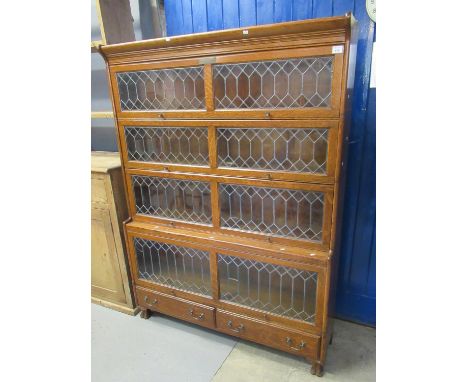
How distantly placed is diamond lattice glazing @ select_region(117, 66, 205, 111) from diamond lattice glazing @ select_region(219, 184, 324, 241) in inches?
19.5

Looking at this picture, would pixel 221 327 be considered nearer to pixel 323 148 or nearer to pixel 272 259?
pixel 272 259

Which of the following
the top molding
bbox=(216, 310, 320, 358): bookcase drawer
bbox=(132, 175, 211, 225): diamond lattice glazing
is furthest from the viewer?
bbox=(132, 175, 211, 225): diamond lattice glazing

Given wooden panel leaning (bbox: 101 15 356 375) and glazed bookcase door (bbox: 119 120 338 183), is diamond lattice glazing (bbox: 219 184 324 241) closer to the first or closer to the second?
wooden panel leaning (bbox: 101 15 356 375)

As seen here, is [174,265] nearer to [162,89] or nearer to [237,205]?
[237,205]

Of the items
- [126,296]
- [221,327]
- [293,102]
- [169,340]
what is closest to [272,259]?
[221,327]

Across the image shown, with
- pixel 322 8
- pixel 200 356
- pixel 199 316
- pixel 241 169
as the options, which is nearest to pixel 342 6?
pixel 322 8

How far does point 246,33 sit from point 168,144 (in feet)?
2.40

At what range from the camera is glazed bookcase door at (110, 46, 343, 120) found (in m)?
1.30

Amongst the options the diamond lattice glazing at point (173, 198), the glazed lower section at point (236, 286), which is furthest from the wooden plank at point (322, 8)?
the glazed lower section at point (236, 286)

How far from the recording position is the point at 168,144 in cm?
173

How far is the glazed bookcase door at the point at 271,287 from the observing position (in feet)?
5.09

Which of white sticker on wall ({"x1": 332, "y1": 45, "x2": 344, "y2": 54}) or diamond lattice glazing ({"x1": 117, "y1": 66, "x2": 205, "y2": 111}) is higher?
white sticker on wall ({"x1": 332, "y1": 45, "x2": 344, "y2": 54})

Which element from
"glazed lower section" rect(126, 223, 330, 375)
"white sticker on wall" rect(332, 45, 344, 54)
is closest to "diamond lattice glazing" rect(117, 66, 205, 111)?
"white sticker on wall" rect(332, 45, 344, 54)

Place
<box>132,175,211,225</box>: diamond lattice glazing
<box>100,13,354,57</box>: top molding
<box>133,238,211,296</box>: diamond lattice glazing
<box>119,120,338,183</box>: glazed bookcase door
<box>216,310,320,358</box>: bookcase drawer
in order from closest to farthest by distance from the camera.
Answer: <box>100,13,354,57</box>: top molding < <box>119,120,338,183</box>: glazed bookcase door < <box>216,310,320,358</box>: bookcase drawer < <box>132,175,211,225</box>: diamond lattice glazing < <box>133,238,211,296</box>: diamond lattice glazing
